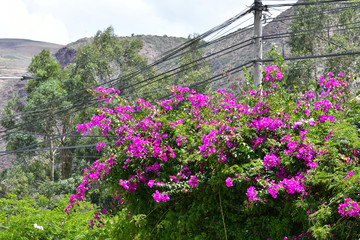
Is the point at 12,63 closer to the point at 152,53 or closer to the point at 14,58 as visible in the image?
the point at 14,58

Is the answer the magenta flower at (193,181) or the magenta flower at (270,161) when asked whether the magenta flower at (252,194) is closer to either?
the magenta flower at (270,161)

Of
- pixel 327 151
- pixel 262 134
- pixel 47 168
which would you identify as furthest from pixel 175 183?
pixel 47 168

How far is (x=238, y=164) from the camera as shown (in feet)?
14.9

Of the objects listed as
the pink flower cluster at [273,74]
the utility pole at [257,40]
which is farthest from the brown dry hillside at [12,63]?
the pink flower cluster at [273,74]

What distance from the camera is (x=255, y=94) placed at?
501cm

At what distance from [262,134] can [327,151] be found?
0.84 m

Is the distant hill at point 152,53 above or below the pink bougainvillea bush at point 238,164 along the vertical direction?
above

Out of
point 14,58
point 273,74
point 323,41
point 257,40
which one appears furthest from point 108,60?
point 14,58

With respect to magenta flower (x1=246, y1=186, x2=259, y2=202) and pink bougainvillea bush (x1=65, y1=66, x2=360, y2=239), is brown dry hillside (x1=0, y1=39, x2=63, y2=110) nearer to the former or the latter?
pink bougainvillea bush (x1=65, y1=66, x2=360, y2=239)

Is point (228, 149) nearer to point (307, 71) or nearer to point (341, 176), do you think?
point (341, 176)

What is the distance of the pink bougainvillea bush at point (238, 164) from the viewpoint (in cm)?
388

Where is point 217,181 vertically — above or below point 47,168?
above

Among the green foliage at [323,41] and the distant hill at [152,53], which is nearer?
the green foliage at [323,41]

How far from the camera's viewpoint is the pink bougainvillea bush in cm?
388
